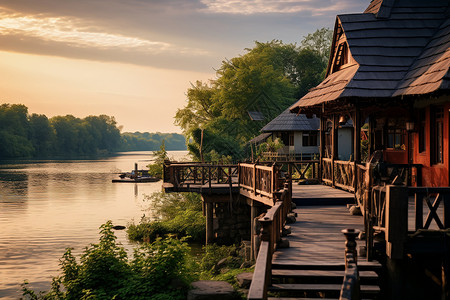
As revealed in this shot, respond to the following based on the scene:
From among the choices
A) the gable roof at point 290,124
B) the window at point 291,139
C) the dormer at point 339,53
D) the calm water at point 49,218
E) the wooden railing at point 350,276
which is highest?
the dormer at point 339,53

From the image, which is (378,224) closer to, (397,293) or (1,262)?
(397,293)

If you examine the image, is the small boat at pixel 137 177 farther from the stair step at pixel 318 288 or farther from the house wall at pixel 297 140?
the stair step at pixel 318 288

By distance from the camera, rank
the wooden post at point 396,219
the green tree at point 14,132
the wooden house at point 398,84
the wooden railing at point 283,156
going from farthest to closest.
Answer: the green tree at point 14,132, the wooden railing at point 283,156, the wooden house at point 398,84, the wooden post at point 396,219

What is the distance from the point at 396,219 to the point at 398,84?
823cm

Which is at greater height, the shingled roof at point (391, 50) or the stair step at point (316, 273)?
the shingled roof at point (391, 50)

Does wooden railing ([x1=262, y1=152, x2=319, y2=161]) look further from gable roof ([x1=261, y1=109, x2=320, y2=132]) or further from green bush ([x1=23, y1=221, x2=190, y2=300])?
green bush ([x1=23, y1=221, x2=190, y2=300])

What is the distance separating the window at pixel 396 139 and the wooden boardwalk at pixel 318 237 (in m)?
4.76

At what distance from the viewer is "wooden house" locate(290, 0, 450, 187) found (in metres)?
14.9

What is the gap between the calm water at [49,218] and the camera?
24734 mm

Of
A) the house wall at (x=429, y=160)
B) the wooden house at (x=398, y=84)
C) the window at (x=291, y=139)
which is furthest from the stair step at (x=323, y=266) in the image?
the window at (x=291, y=139)

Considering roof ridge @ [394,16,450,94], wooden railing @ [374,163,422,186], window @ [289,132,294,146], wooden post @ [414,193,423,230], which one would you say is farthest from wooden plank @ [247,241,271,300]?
window @ [289,132,294,146]

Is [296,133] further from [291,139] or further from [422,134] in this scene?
[422,134]

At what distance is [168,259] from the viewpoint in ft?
41.5

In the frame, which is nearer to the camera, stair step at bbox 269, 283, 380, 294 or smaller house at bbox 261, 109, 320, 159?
stair step at bbox 269, 283, 380, 294
